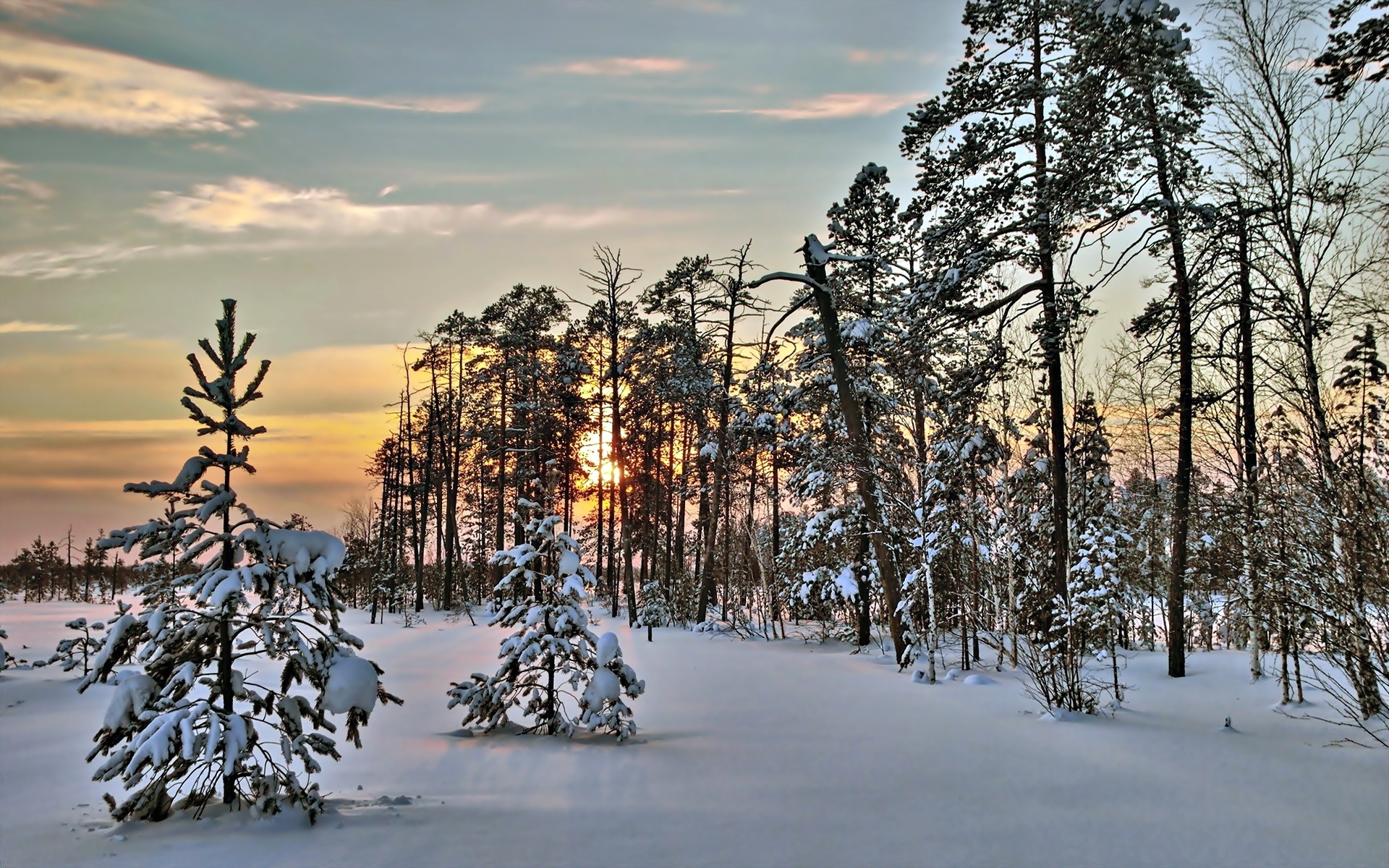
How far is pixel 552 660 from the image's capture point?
8.63 meters

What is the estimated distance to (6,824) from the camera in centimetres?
498

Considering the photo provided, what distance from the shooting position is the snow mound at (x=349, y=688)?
499 cm

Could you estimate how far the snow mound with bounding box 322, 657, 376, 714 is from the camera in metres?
4.99

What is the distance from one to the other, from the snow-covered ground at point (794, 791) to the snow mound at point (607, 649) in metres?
0.87

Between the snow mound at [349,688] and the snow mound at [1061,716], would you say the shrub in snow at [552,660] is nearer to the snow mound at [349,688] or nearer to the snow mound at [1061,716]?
the snow mound at [349,688]

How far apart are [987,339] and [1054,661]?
4766mm

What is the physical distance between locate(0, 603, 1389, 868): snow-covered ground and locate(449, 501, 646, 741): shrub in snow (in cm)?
30

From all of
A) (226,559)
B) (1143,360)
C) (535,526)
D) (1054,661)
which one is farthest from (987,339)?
(226,559)

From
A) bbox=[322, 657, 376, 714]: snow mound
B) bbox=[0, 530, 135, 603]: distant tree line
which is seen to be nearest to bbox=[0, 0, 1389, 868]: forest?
bbox=[322, 657, 376, 714]: snow mound

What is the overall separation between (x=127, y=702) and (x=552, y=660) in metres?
4.51

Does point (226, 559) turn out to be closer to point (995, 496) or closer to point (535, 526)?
point (535, 526)

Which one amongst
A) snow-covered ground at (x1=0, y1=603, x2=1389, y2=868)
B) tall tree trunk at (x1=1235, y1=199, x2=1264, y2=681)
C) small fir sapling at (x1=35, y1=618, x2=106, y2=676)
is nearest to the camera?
snow-covered ground at (x1=0, y1=603, x2=1389, y2=868)

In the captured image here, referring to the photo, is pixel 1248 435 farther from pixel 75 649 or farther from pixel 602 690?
pixel 75 649

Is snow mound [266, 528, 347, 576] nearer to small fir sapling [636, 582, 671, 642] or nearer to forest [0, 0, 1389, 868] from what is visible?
forest [0, 0, 1389, 868]
